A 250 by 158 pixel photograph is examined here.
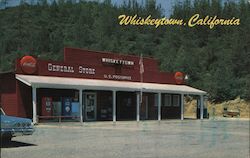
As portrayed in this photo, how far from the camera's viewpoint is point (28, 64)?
25734mm

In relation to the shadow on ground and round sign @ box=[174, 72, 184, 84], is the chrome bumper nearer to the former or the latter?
the shadow on ground

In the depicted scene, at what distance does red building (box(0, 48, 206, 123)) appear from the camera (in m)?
25.7

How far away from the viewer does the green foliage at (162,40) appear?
173 ft

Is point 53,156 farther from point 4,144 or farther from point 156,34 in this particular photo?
point 156,34

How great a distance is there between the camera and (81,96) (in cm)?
2697

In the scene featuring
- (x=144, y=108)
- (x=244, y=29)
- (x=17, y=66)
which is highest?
(x=244, y=29)

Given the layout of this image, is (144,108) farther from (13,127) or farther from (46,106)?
(13,127)

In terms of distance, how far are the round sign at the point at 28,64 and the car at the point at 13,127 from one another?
41.4ft

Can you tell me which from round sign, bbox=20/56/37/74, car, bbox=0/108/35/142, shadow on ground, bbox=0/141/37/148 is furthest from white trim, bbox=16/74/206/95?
car, bbox=0/108/35/142

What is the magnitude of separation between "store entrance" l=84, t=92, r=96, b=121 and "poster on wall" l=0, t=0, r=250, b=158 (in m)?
0.07

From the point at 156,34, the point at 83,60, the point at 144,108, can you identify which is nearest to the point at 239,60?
the point at 156,34

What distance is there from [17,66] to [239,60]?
36.3 meters

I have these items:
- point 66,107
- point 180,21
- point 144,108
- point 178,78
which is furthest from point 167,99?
point 180,21

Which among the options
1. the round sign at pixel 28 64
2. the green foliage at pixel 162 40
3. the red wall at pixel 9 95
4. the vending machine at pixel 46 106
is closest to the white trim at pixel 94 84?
the round sign at pixel 28 64
